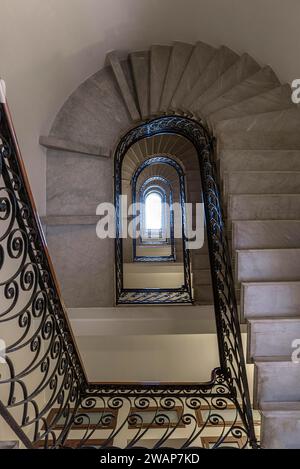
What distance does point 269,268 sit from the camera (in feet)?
7.45

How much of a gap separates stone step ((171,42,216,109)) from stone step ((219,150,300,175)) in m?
1.43

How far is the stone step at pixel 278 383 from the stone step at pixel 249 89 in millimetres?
2939

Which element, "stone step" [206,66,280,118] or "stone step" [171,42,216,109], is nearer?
"stone step" [206,66,280,118]

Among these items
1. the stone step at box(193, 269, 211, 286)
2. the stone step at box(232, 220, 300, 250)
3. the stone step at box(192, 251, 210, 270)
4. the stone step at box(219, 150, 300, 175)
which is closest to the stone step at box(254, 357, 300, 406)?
the stone step at box(232, 220, 300, 250)

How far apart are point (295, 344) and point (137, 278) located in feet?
14.3

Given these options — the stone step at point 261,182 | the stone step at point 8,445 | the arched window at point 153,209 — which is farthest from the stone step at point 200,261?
the arched window at point 153,209

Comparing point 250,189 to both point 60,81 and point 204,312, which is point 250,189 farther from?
point 60,81

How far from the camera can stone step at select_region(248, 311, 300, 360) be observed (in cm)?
197

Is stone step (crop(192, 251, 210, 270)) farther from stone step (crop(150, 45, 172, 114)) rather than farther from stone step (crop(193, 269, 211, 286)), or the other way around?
stone step (crop(150, 45, 172, 114))

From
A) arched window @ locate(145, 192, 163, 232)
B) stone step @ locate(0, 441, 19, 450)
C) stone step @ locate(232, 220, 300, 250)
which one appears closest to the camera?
stone step @ locate(0, 441, 19, 450)

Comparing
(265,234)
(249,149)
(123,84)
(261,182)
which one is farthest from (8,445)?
(123,84)

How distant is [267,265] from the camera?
2275mm

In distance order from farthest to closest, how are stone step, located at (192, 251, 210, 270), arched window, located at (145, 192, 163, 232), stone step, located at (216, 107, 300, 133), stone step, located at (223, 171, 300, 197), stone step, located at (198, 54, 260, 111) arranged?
arched window, located at (145, 192, 163, 232) < stone step, located at (192, 251, 210, 270) < stone step, located at (198, 54, 260, 111) < stone step, located at (216, 107, 300, 133) < stone step, located at (223, 171, 300, 197)

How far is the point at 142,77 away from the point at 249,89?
1.52m
